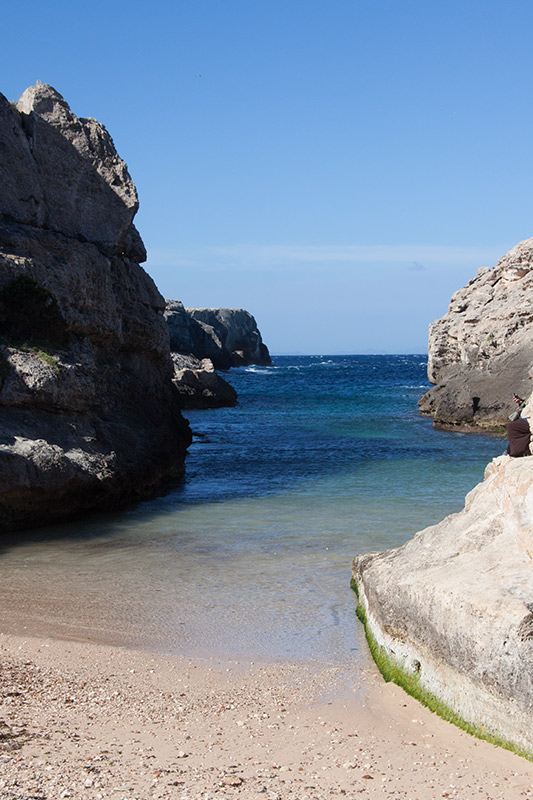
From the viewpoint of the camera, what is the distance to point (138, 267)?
76.4 ft

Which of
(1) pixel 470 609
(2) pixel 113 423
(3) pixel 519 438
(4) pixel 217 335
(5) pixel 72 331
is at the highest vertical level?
(4) pixel 217 335

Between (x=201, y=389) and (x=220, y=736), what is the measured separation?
145 feet

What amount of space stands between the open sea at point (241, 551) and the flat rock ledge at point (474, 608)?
132 cm

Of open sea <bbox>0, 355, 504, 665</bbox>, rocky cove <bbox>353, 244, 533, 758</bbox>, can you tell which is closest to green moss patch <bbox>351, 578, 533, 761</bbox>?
rocky cove <bbox>353, 244, 533, 758</bbox>

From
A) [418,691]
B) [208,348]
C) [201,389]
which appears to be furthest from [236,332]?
[418,691]

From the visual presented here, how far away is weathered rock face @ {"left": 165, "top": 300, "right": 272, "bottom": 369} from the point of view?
8644cm

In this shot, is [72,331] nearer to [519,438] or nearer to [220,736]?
[519,438]

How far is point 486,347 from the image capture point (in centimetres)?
3728

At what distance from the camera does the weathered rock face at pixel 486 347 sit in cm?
3481

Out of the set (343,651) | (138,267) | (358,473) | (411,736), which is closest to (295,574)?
(343,651)

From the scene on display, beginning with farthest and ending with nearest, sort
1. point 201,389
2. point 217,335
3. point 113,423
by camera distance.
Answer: point 217,335
point 201,389
point 113,423

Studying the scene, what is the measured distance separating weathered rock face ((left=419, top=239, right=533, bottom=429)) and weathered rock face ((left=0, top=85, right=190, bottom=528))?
1720 centimetres

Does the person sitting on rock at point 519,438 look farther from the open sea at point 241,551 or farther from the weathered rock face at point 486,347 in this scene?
the weathered rock face at point 486,347

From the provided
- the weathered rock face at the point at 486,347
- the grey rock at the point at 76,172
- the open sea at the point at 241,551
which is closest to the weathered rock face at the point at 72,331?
the grey rock at the point at 76,172
